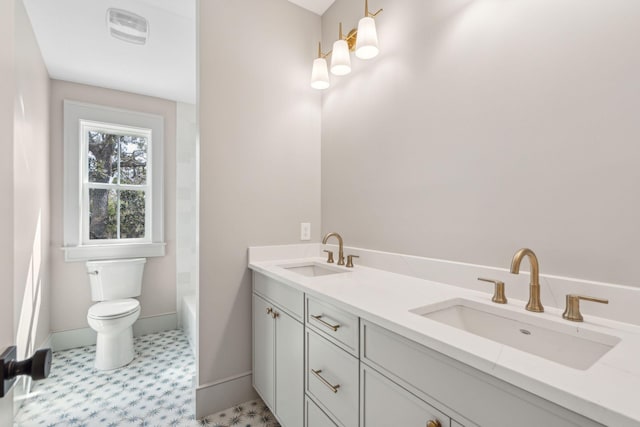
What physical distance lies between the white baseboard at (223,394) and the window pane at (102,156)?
236cm

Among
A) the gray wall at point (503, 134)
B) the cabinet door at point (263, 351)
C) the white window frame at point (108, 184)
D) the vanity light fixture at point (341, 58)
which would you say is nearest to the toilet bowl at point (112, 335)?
the white window frame at point (108, 184)

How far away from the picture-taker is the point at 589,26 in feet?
3.11

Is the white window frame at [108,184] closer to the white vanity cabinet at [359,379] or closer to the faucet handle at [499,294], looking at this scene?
the white vanity cabinet at [359,379]

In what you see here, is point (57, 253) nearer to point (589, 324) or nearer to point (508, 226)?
point (508, 226)

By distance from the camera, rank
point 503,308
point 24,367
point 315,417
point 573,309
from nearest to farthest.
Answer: point 24,367, point 573,309, point 503,308, point 315,417

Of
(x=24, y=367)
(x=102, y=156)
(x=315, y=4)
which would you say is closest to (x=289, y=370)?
(x=24, y=367)

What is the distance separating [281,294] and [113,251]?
88.0 inches

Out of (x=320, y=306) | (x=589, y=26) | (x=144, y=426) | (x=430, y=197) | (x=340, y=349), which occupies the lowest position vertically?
(x=144, y=426)

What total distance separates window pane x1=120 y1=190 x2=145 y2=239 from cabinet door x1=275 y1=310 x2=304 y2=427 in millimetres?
2296

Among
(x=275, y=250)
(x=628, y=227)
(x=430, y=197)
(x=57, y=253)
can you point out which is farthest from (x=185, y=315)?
(x=628, y=227)

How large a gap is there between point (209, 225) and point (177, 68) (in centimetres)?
166

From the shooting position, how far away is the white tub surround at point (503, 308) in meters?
0.54

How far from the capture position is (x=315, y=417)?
4.19 ft

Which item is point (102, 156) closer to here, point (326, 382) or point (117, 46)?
point (117, 46)
